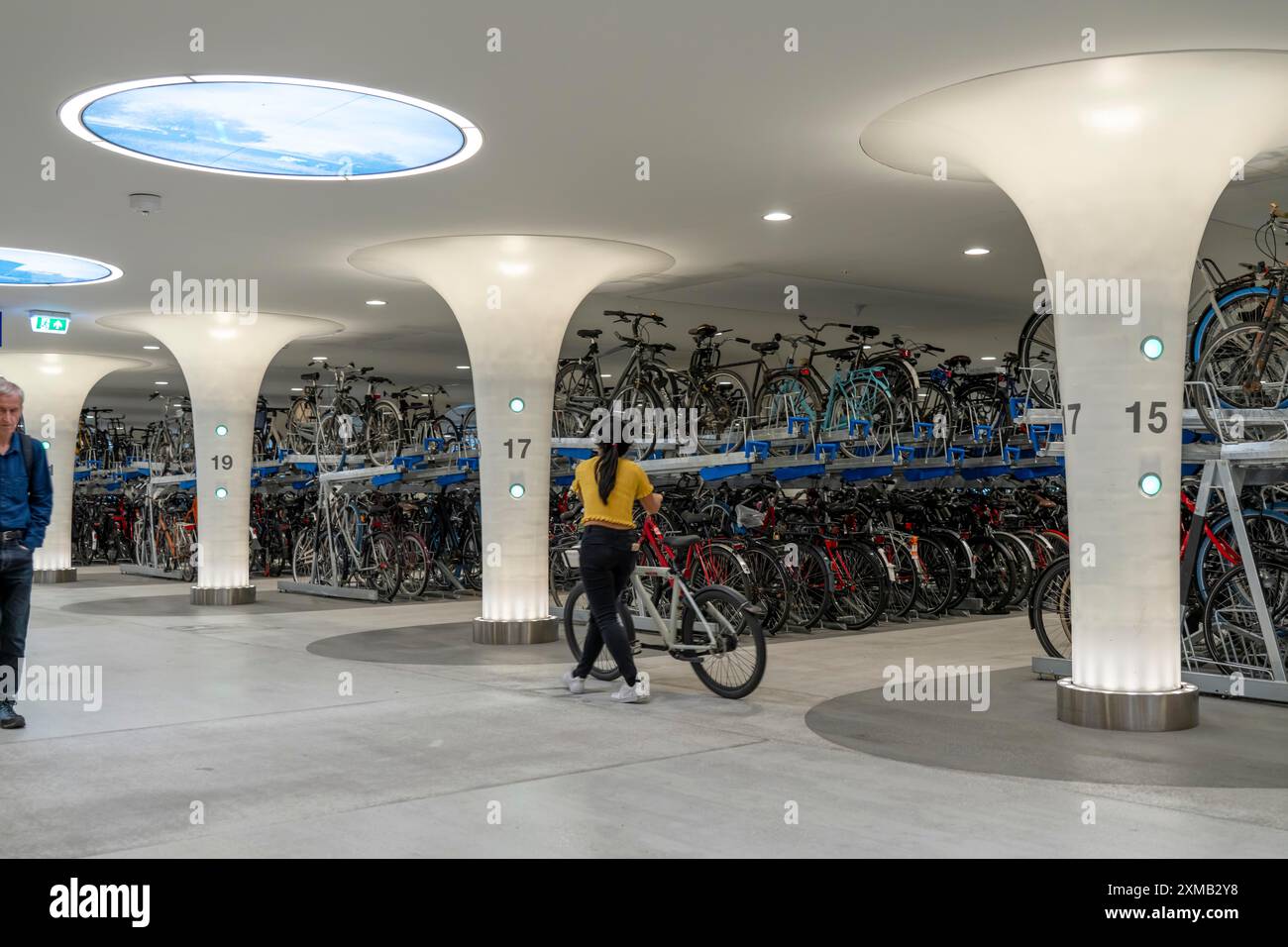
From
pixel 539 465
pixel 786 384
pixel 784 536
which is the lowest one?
pixel 784 536

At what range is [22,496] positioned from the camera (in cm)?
610

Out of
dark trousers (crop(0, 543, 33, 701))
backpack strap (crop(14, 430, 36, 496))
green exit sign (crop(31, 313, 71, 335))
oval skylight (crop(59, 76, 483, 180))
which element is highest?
oval skylight (crop(59, 76, 483, 180))

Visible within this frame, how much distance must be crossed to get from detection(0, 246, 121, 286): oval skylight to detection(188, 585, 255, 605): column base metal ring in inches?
157

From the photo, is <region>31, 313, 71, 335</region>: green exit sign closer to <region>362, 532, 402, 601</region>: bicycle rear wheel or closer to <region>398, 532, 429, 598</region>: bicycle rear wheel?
<region>362, 532, 402, 601</region>: bicycle rear wheel

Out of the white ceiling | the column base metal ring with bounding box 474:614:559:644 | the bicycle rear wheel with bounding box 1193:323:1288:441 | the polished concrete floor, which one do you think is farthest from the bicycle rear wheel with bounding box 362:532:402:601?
the bicycle rear wheel with bounding box 1193:323:1288:441

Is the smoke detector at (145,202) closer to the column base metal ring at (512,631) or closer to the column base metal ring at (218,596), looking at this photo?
the column base metal ring at (512,631)

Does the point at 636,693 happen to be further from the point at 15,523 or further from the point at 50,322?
the point at 50,322

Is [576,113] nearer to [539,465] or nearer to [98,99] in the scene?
[98,99]

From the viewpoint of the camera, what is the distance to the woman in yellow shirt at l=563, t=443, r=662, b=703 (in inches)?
275

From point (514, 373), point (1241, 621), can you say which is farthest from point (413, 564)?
point (1241, 621)

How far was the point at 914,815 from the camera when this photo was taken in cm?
450

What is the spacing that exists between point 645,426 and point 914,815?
7.65 meters

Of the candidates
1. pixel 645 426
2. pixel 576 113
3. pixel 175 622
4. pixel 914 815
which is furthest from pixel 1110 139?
pixel 175 622
